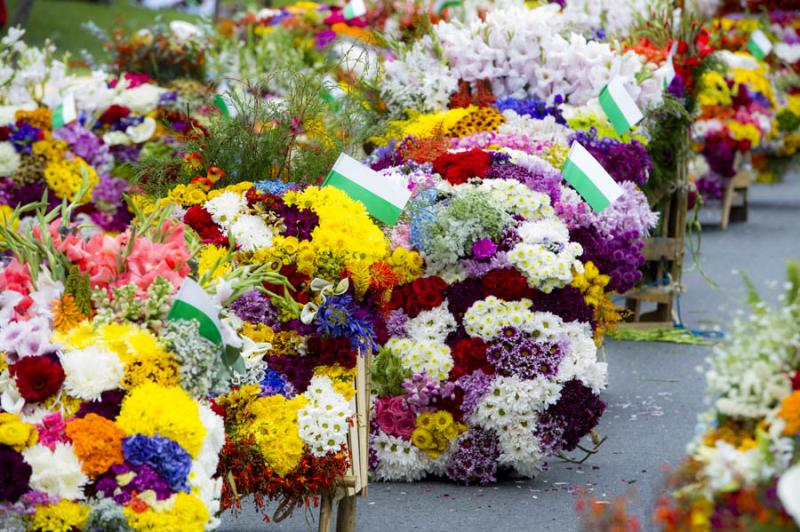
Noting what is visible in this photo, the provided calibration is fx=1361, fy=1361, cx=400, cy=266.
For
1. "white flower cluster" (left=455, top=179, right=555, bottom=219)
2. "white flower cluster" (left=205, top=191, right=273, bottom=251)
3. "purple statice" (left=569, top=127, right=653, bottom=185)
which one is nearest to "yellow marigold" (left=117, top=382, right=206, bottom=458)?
"white flower cluster" (left=205, top=191, right=273, bottom=251)

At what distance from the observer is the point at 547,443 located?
5590mm

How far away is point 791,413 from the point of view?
2797 mm

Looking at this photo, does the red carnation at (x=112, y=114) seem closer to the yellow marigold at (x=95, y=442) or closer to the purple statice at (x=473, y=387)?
the purple statice at (x=473, y=387)

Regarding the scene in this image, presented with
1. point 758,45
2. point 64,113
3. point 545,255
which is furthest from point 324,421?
point 758,45

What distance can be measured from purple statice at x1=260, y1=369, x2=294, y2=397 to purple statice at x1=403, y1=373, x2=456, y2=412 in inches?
42.9

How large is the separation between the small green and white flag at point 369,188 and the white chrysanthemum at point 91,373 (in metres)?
1.59

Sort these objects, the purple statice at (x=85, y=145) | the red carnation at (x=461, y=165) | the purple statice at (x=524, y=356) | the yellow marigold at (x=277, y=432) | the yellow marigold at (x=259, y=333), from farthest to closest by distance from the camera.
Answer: the purple statice at (x=85, y=145)
the red carnation at (x=461, y=165)
the purple statice at (x=524, y=356)
the yellow marigold at (x=259, y=333)
the yellow marigold at (x=277, y=432)

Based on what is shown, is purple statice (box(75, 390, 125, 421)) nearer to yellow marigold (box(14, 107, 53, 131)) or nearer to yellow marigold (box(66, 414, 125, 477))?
yellow marigold (box(66, 414, 125, 477))

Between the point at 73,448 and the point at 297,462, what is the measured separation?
110 centimetres

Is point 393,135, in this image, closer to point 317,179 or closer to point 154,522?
point 317,179

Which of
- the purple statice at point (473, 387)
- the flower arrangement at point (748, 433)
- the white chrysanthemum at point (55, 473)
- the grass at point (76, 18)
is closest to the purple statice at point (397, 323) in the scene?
the purple statice at point (473, 387)

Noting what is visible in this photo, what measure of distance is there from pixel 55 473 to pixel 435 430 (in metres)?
2.41

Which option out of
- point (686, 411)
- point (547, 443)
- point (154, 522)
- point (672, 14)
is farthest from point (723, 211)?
point (154, 522)

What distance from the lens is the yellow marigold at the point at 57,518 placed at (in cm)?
346
